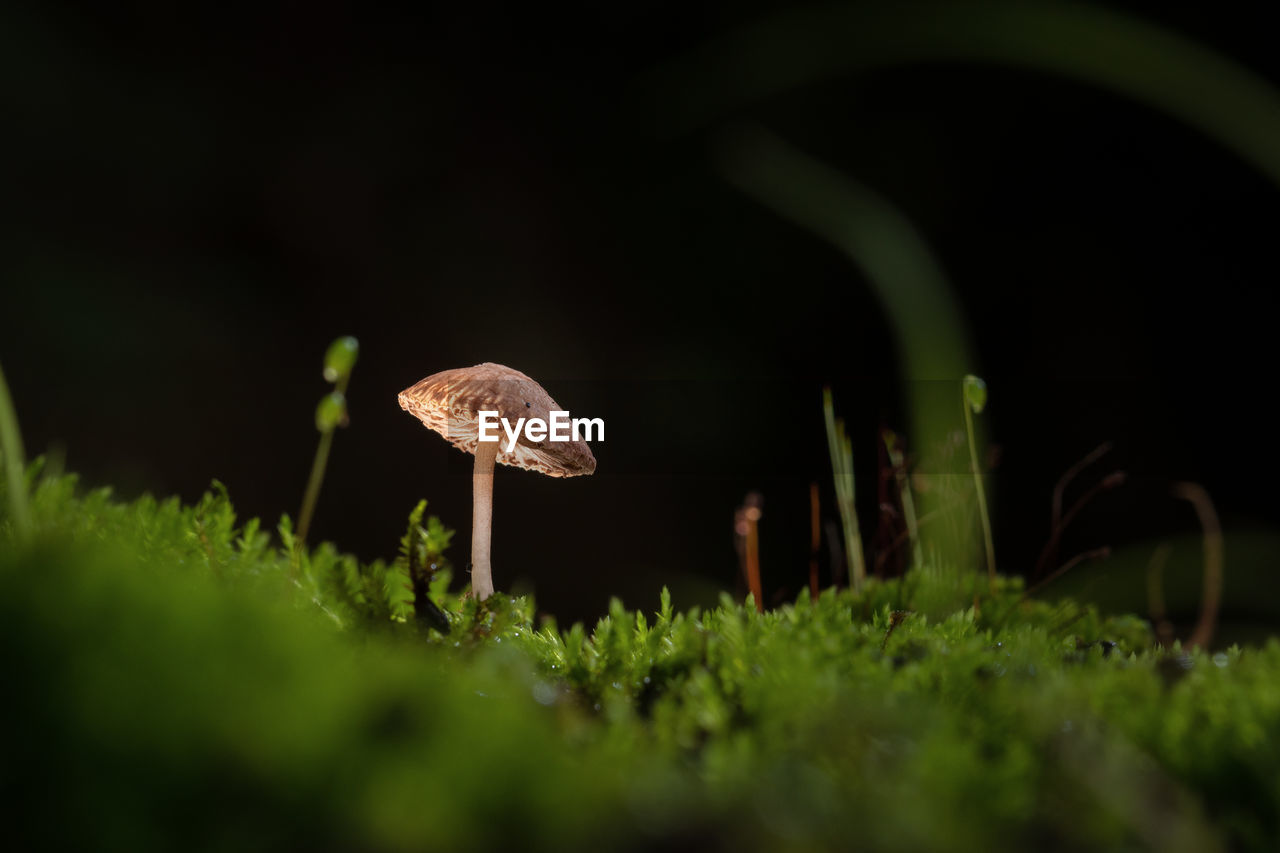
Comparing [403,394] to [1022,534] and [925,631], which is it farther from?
[1022,534]

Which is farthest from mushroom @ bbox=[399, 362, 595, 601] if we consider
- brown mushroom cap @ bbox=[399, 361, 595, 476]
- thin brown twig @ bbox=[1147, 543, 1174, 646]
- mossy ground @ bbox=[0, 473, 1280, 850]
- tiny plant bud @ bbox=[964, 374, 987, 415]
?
thin brown twig @ bbox=[1147, 543, 1174, 646]

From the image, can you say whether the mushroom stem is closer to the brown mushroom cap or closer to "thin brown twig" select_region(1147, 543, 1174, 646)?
the brown mushroom cap

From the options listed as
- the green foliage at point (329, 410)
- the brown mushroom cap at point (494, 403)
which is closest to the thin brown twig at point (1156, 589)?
the brown mushroom cap at point (494, 403)

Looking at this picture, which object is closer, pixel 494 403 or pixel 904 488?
pixel 494 403

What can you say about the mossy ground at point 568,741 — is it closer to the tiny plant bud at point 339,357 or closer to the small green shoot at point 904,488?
the tiny plant bud at point 339,357
